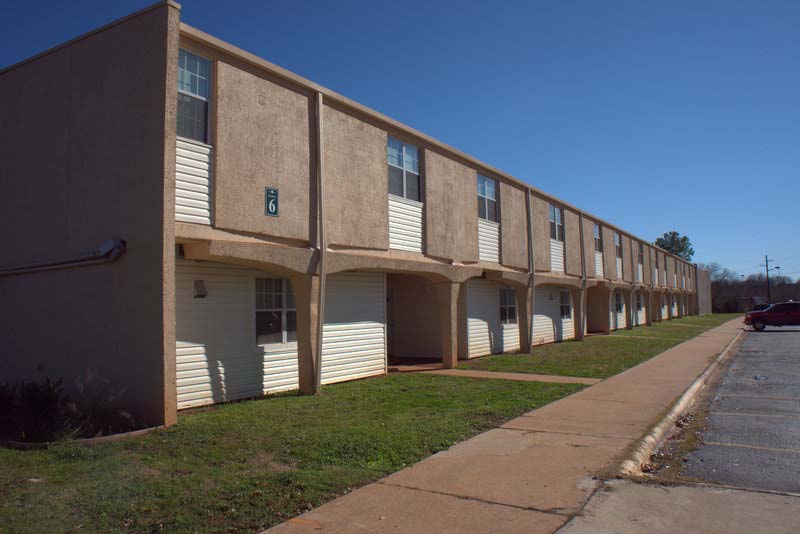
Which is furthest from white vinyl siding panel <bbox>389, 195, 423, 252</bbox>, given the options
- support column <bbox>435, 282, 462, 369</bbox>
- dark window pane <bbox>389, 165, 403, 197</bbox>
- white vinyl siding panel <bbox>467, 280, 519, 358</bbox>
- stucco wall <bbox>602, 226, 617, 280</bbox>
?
stucco wall <bbox>602, 226, 617, 280</bbox>

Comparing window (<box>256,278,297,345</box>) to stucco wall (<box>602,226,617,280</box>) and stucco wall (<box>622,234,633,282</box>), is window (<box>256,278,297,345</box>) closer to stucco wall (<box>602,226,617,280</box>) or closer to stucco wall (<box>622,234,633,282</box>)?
stucco wall (<box>602,226,617,280</box>)

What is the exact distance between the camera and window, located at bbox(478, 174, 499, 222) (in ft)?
59.3

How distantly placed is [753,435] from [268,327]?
25.2 feet

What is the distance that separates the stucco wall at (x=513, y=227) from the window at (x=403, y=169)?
4753 millimetres

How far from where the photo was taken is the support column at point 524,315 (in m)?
19.6

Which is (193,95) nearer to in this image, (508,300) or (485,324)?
(485,324)

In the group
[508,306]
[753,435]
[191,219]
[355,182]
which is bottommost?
[753,435]

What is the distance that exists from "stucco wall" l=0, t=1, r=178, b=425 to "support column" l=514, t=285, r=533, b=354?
13.2 meters

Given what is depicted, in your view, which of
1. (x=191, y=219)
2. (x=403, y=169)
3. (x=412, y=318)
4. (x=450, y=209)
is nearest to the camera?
(x=191, y=219)

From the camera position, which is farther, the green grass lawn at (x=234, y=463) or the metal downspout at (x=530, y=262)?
the metal downspout at (x=530, y=262)

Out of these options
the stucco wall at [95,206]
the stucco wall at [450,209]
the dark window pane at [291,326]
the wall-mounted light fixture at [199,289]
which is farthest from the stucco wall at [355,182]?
the stucco wall at [95,206]

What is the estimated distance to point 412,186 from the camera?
48.2 ft

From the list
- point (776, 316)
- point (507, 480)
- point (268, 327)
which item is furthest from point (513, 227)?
point (776, 316)

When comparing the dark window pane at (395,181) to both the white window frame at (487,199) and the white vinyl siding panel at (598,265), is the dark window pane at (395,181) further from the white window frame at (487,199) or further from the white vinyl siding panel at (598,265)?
the white vinyl siding panel at (598,265)
